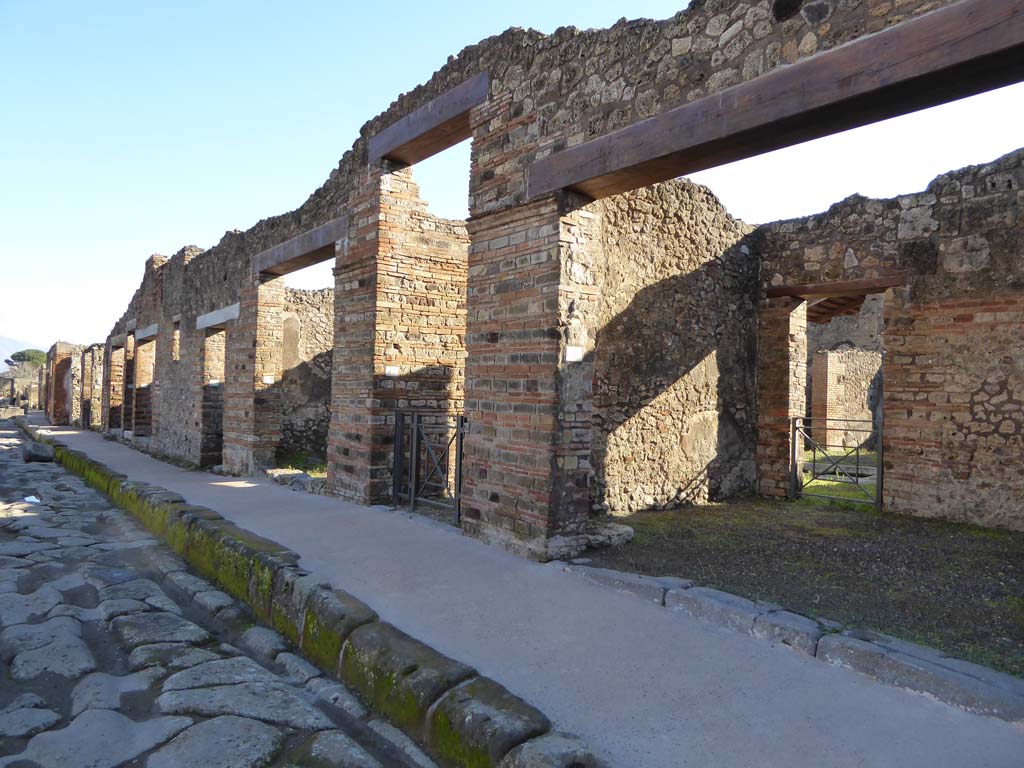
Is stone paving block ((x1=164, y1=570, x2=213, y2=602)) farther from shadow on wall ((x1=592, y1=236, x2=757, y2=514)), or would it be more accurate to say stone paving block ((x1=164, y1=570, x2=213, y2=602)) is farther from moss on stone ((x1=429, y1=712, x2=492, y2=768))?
shadow on wall ((x1=592, y1=236, x2=757, y2=514))

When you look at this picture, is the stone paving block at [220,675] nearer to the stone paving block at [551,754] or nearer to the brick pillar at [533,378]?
the stone paving block at [551,754]

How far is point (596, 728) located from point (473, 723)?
1.44 feet

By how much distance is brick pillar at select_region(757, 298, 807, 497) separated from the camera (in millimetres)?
7797

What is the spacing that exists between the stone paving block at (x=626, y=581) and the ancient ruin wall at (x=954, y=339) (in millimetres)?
4490

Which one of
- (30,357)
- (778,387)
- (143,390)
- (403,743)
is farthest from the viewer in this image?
(30,357)

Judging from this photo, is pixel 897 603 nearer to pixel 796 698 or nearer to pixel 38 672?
pixel 796 698

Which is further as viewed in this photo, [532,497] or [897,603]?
[532,497]

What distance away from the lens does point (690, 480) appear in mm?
7148

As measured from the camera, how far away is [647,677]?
2656 mm

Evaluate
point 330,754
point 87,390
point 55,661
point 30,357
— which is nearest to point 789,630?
point 330,754

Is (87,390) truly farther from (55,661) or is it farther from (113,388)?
(55,661)

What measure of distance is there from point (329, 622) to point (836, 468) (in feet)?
26.4

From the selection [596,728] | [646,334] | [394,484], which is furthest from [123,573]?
[646,334]

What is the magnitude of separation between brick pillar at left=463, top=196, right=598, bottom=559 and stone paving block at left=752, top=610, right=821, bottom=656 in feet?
5.19
